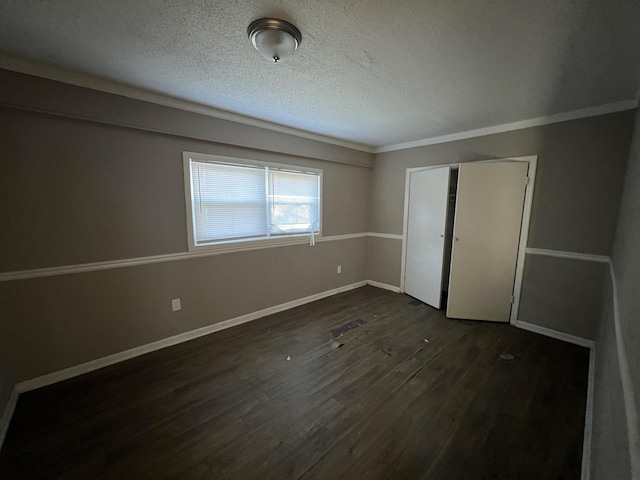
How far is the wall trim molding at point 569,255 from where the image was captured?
2.43 meters

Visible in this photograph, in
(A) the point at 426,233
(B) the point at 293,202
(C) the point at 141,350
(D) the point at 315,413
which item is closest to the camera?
(D) the point at 315,413

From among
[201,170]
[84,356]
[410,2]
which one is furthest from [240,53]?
[84,356]

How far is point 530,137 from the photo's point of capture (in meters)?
2.77

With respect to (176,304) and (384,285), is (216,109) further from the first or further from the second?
(384,285)

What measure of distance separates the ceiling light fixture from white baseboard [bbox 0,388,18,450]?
2.79 metres

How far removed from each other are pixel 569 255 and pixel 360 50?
A: 2933 millimetres

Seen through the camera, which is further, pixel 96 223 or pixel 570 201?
pixel 570 201

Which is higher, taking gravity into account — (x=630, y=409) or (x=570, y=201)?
(x=570, y=201)

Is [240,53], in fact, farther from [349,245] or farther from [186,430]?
[349,245]

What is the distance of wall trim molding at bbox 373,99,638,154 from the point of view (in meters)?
2.24

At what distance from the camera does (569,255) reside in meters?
2.59

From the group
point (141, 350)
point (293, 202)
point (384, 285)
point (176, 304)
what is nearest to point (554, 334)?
point (384, 285)

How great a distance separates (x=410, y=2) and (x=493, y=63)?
88cm

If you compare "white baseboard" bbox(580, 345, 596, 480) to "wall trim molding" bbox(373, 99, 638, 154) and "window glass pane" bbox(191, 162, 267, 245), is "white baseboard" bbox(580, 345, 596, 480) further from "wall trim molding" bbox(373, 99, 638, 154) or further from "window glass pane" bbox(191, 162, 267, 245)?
"window glass pane" bbox(191, 162, 267, 245)
